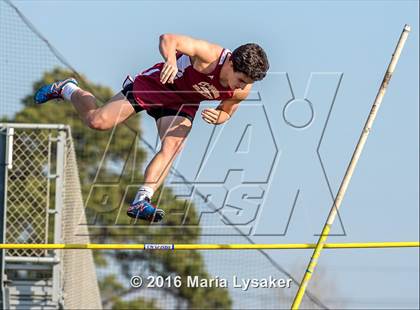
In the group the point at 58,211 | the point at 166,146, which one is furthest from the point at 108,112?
the point at 58,211

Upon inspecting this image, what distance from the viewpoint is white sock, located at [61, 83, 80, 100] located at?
33.4 feet

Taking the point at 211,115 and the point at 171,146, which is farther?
the point at 171,146

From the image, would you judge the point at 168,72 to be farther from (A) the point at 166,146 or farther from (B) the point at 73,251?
(B) the point at 73,251

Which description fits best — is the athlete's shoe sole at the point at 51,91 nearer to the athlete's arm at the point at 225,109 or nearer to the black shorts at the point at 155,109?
the black shorts at the point at 155,109

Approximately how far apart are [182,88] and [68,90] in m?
1.09

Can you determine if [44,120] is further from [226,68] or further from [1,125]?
[226,68]

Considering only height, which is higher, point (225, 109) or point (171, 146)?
point (225, 109)

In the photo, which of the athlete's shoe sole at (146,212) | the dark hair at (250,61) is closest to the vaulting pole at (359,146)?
the dark hair at (250,61)

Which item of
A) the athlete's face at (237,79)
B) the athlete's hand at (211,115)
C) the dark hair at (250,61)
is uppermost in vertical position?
the dark hair at (250,61)

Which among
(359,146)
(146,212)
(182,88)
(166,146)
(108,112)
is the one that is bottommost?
(146,212)

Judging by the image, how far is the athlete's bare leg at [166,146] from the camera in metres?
9.66

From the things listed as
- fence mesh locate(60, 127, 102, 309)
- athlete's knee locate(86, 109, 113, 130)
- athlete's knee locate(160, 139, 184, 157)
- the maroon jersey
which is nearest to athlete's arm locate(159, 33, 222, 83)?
the maroon jersey

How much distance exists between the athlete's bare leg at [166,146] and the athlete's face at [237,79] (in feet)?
2.05

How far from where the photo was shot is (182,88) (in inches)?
382
